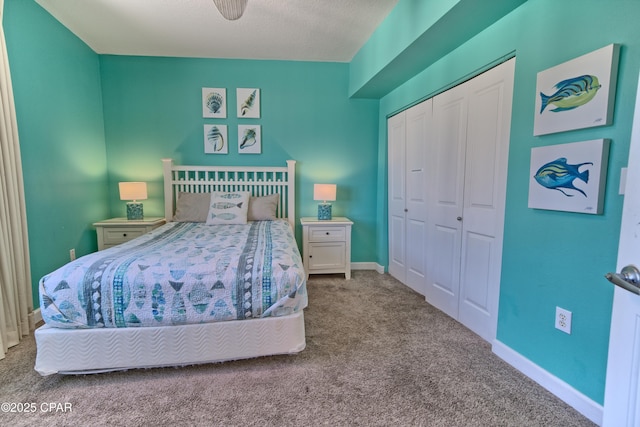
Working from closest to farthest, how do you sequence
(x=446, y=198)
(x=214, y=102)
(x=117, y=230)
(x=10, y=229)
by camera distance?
(x=10, y=229) → (x=446, y=198) → (x=117, y=230) → (x=214, y=102)

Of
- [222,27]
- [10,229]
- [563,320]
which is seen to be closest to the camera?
[563,320]

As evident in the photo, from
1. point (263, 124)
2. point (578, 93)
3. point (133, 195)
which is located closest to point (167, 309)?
point (133, 195)

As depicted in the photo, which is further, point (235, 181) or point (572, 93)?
point (235, 181)

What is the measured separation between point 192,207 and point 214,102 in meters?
1.31

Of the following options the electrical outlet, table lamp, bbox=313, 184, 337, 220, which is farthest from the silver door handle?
table lamp, bbox=313, 184, 337, 220

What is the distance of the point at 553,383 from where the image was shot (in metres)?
1.51

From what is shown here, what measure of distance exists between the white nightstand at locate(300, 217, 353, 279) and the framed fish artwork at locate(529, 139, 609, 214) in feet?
6.41

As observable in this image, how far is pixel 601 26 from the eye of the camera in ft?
4.16

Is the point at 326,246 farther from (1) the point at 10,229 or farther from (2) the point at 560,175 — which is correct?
(1) the point at 10,229

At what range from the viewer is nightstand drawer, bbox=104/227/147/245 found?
3020 mm

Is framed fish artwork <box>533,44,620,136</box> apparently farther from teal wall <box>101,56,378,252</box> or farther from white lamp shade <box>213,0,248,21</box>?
teal wall <box>101,56,378,252</box>

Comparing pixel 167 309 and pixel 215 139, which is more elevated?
pixel 215 139

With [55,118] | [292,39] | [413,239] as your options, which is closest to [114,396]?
[55,118]

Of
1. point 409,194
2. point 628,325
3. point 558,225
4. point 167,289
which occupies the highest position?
point 409,194
